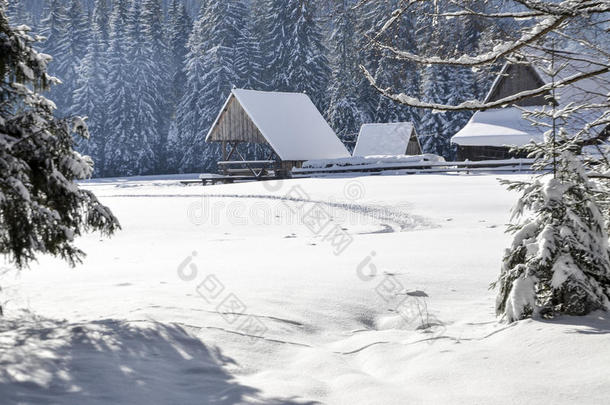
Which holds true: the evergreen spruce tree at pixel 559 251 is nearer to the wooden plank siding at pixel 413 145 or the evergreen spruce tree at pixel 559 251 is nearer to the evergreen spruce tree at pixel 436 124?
the wooden plank siding at pixel 413 145

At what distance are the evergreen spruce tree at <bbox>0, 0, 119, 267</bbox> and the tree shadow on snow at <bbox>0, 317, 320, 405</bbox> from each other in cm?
65

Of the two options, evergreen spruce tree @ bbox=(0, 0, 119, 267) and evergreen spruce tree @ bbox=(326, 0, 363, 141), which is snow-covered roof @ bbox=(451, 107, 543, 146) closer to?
evergreen spruce tree @ bbox=(326, 0, 363, 141)

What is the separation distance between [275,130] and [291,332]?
99.2ft

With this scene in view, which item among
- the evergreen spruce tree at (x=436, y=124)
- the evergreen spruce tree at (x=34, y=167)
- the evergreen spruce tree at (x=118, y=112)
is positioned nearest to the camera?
the evergreen spruce tree at (x=34, y=167)

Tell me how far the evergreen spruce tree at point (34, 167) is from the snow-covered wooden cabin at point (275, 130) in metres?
28.0

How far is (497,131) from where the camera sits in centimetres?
2973

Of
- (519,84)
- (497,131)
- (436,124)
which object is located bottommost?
(497,131)

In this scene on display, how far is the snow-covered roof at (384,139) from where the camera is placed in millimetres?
38562

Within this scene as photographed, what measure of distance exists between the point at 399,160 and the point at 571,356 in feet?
84.2

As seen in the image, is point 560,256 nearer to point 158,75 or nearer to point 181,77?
point 158,75

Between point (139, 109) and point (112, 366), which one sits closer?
point (112, 366)

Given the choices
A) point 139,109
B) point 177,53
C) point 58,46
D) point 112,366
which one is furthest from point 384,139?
point 112,366

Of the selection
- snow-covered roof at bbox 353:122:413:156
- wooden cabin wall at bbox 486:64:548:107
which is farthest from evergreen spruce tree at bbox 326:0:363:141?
wooden cabin wall at bbox 486:64:548:107

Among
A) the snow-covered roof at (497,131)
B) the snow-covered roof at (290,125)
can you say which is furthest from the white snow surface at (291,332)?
the snow-covered roof at (290,125)
